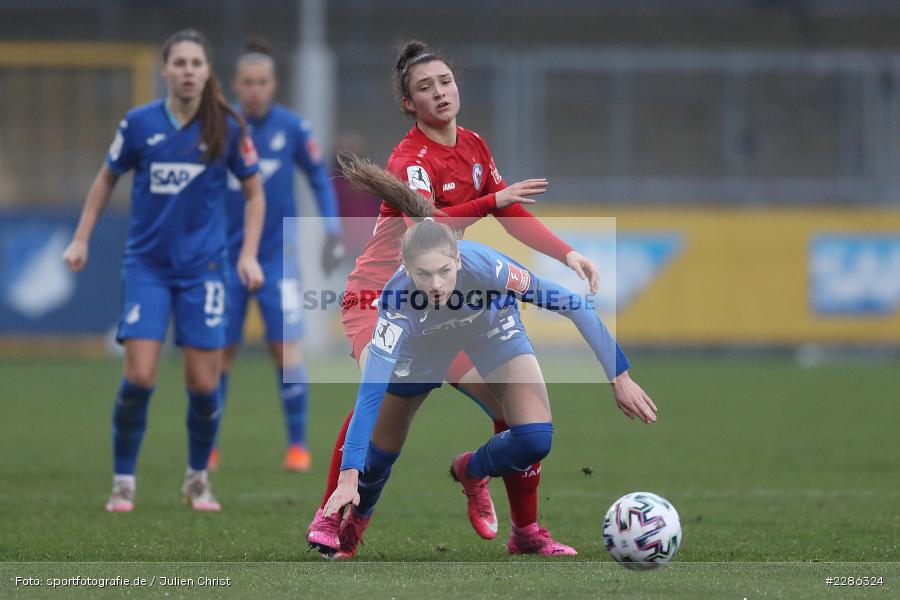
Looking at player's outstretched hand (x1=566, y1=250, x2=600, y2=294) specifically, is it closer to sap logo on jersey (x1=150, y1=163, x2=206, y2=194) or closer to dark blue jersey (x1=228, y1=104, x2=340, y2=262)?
sap logo on jersey (x1=150, y1=163, x2=206, y2=194)

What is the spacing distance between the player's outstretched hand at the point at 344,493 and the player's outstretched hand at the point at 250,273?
1.83m

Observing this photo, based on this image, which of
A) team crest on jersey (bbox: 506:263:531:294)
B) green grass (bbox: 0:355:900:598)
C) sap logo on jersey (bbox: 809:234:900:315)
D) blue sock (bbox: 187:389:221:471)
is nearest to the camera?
green grass (bbox: 0:355:900:598)

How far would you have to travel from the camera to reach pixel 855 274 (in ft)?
49.6

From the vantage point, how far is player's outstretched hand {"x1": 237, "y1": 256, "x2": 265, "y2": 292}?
6168 mm

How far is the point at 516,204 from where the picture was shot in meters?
5.32

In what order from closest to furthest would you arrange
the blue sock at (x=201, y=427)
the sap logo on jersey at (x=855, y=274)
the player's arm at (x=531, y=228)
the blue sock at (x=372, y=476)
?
the player's arm at (x=531, y=228) < the blue sock at (x=372, y=476) < the blue sock at (x=201, y=427) < the sap logo on jersey at (x=855, y=274)

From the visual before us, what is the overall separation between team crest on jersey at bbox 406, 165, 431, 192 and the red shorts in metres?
0.49

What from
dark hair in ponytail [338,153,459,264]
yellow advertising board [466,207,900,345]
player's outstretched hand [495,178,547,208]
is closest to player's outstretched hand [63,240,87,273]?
dark hair in ponytail [338,153,459,264]

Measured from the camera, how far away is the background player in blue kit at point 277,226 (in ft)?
25.3

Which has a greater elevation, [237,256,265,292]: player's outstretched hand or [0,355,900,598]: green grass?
[237,256,265,292]: player's outstretched hand

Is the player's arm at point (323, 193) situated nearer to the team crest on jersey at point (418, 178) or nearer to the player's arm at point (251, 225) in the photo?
the player's arm at point (251, 225)

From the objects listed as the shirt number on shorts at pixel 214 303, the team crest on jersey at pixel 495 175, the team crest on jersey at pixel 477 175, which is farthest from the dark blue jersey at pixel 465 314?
the shirt number on shorts at pixel 214 303

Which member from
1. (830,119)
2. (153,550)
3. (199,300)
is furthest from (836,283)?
(153,550)

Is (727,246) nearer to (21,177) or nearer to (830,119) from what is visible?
(830,119)
